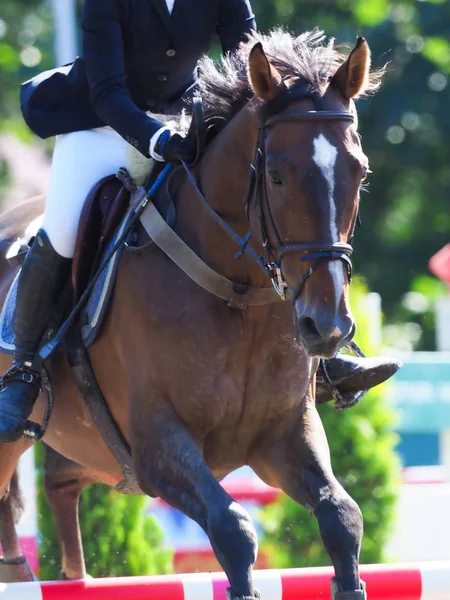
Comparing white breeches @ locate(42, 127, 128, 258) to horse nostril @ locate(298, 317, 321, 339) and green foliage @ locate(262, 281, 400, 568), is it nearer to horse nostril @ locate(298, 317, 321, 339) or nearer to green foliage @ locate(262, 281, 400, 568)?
horse nostril @ locate(298, 317, 321, 339)

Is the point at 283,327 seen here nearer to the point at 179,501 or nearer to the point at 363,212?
the point at 179,501

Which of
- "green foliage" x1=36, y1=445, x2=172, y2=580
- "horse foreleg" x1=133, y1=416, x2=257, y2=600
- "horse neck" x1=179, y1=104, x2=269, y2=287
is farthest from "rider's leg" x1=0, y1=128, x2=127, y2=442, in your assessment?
"green foliage" x1=36, y1=445, x2=172, y2=580

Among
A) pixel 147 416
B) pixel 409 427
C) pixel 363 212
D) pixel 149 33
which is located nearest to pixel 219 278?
pixel 147 416

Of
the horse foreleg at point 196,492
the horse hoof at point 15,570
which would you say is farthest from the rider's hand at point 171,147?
the horse hoof at point 15,570

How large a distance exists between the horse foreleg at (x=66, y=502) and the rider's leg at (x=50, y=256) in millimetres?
1304

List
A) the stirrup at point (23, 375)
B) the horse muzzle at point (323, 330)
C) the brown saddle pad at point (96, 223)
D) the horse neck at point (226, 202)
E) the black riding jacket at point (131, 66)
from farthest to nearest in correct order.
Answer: the stirrup at point (23, 375) < the brown saddle pad at point (96, 223) < the black riding jacket at point (131, 66) < the horse neck at point (226, 202) < the horse muzzle at point (323, 330)

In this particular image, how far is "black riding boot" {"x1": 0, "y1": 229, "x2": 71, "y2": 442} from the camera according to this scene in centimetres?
460

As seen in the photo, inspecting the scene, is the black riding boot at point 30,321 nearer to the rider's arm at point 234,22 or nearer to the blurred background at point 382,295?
the rider's arm at point 234,22

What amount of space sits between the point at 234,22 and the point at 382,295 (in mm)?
14439

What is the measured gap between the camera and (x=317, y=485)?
4059 mm

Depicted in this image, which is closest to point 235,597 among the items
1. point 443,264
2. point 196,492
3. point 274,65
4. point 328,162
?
point 196,492

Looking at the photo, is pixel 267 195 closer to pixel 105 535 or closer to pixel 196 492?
pixel 196 492

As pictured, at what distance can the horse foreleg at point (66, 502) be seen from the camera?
19.3 ft

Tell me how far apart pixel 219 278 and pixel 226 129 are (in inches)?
19.7
